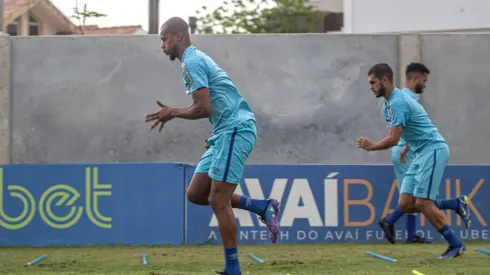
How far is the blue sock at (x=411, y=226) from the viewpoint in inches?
457

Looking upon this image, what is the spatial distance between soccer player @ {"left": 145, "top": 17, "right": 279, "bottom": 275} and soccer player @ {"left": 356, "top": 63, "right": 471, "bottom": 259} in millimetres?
1912

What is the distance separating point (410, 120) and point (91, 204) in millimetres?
4051

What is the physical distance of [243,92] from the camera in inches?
605

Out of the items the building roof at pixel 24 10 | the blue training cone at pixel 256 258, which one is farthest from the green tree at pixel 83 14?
the blue training cone at pixel 256 258

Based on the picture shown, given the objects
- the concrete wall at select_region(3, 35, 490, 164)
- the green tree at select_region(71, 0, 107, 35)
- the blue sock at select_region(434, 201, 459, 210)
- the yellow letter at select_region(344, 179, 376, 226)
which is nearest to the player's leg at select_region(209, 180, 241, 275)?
the blue sock at select_region(434, 201, 459, 210)

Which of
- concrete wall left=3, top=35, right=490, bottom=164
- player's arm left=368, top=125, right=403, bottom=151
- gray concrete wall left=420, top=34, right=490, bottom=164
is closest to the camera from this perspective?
player's arm left=368, top=125, right=403, bottom=151

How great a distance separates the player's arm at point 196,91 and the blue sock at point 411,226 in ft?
15.7

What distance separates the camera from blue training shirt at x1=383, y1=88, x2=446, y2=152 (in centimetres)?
930

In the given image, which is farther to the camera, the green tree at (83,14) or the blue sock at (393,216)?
the green tree at (83,14)

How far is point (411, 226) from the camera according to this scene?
38.1 ft

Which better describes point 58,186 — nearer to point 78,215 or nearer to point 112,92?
point 78,215

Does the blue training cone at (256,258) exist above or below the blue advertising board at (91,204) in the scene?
below

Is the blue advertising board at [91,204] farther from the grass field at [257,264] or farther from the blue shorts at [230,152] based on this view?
the blue shorts at [230,152]

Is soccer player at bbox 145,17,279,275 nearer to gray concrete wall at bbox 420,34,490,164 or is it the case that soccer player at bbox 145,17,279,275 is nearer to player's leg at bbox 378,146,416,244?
player's leg at bbox 378,146,416,244
